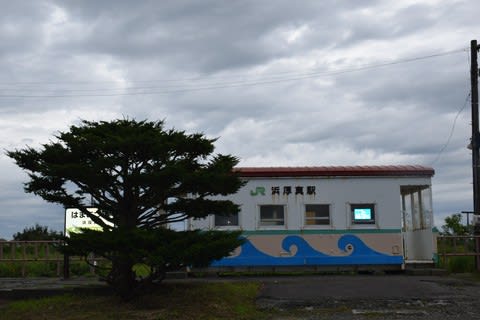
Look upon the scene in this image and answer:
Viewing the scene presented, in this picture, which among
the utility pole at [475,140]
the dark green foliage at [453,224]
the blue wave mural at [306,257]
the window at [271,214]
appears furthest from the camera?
the dark green foliage at [453,224]

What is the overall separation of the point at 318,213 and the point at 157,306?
695 centimetres

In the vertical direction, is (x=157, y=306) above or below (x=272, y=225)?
below


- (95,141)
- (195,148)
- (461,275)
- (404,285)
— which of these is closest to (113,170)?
(95,141)

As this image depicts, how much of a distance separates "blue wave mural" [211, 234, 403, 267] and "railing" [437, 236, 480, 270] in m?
2.21

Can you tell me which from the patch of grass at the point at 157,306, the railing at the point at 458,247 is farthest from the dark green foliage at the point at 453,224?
the patch of grass at the point at 157,306

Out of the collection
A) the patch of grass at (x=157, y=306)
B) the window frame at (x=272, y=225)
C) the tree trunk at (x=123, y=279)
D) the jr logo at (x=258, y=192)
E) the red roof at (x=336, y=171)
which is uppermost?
the red roof at (x=336, y=171)

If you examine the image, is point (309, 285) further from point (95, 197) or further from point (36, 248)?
point (36, 248)

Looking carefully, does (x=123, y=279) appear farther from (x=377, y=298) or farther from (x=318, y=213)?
(x=318, y=213)

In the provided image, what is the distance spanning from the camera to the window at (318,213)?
54.5 ft

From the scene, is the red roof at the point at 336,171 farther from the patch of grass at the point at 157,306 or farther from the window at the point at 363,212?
the patch of grass at the point at 157,306

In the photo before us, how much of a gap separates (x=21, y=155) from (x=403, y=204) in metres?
11.8

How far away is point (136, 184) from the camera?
11.1 metres

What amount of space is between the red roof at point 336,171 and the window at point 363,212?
2.79 ft

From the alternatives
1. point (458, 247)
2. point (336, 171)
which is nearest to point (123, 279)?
point (336, 171)
